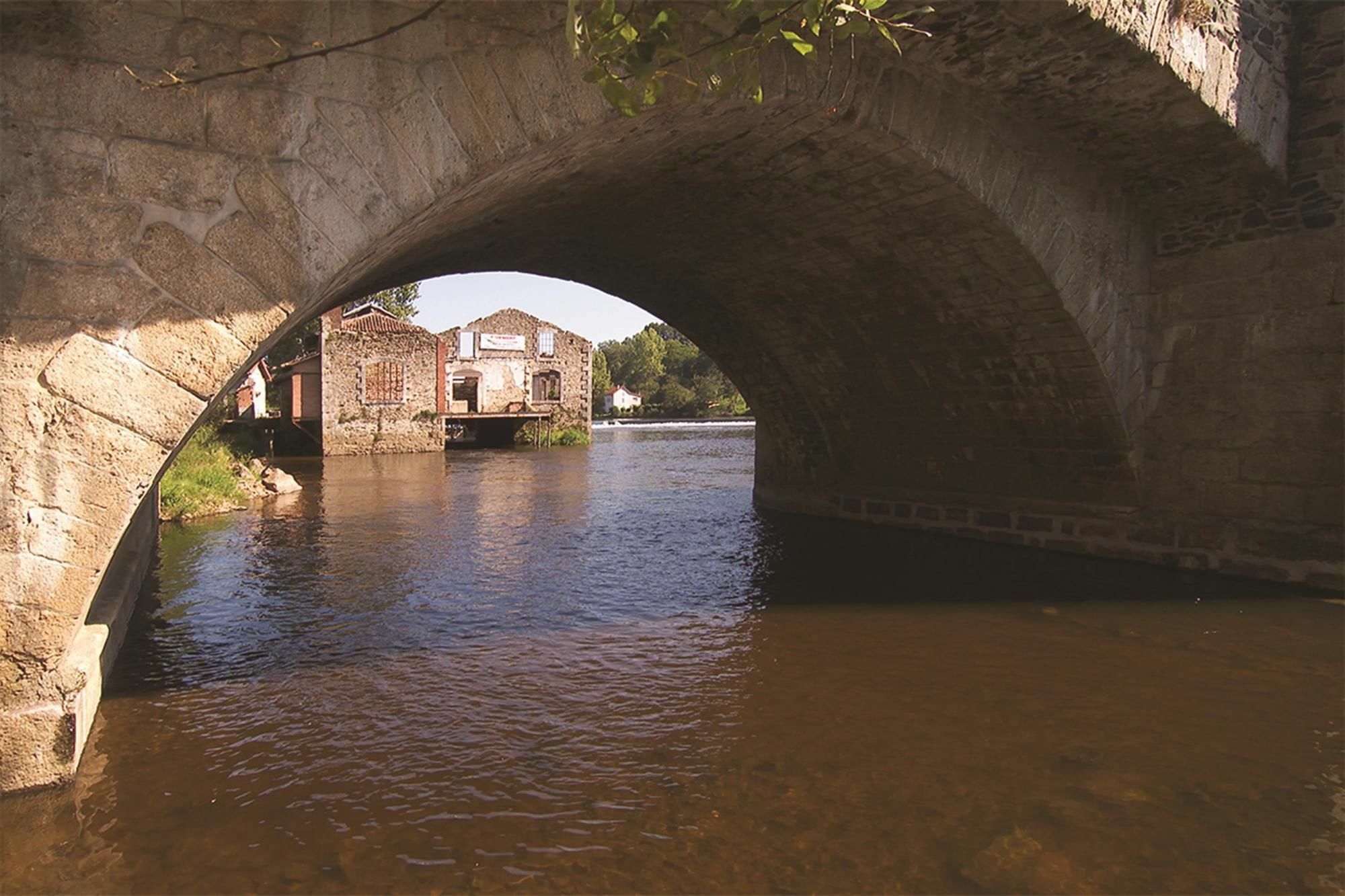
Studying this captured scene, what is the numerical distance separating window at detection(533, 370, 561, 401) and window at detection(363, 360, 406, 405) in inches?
267

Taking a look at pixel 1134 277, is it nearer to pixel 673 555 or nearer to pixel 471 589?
pixel 673 555

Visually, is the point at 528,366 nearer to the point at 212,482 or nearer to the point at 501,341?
the point at 501,341

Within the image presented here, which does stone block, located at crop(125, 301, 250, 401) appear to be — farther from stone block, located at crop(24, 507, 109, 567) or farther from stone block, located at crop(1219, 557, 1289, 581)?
stone block, located at crop(1219, 557, 1289, 581)

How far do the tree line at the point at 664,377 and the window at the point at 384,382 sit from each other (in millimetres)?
27879

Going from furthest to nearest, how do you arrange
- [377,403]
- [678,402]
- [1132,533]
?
[678,402] → [377,403] → [1132,533]

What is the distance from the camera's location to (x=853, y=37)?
505 cm

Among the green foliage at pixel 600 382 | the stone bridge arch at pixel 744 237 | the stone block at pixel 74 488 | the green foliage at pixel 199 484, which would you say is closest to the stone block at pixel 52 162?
the stone bridge arch at pixel 744 237

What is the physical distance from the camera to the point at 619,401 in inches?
2778

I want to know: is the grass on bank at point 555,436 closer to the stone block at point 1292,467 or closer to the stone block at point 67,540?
the stone block at point 1292,467

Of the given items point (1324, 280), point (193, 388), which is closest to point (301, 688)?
point (193, 388)

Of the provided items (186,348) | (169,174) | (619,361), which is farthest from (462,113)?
(619,361)

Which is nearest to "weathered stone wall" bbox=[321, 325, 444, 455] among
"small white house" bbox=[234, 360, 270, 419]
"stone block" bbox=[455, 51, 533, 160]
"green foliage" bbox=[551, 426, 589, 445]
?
"small white house" bbox=[234, 360, 270, 419]

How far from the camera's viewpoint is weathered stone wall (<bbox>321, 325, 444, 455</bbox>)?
25.9 meters

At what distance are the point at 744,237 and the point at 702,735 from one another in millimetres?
5195
